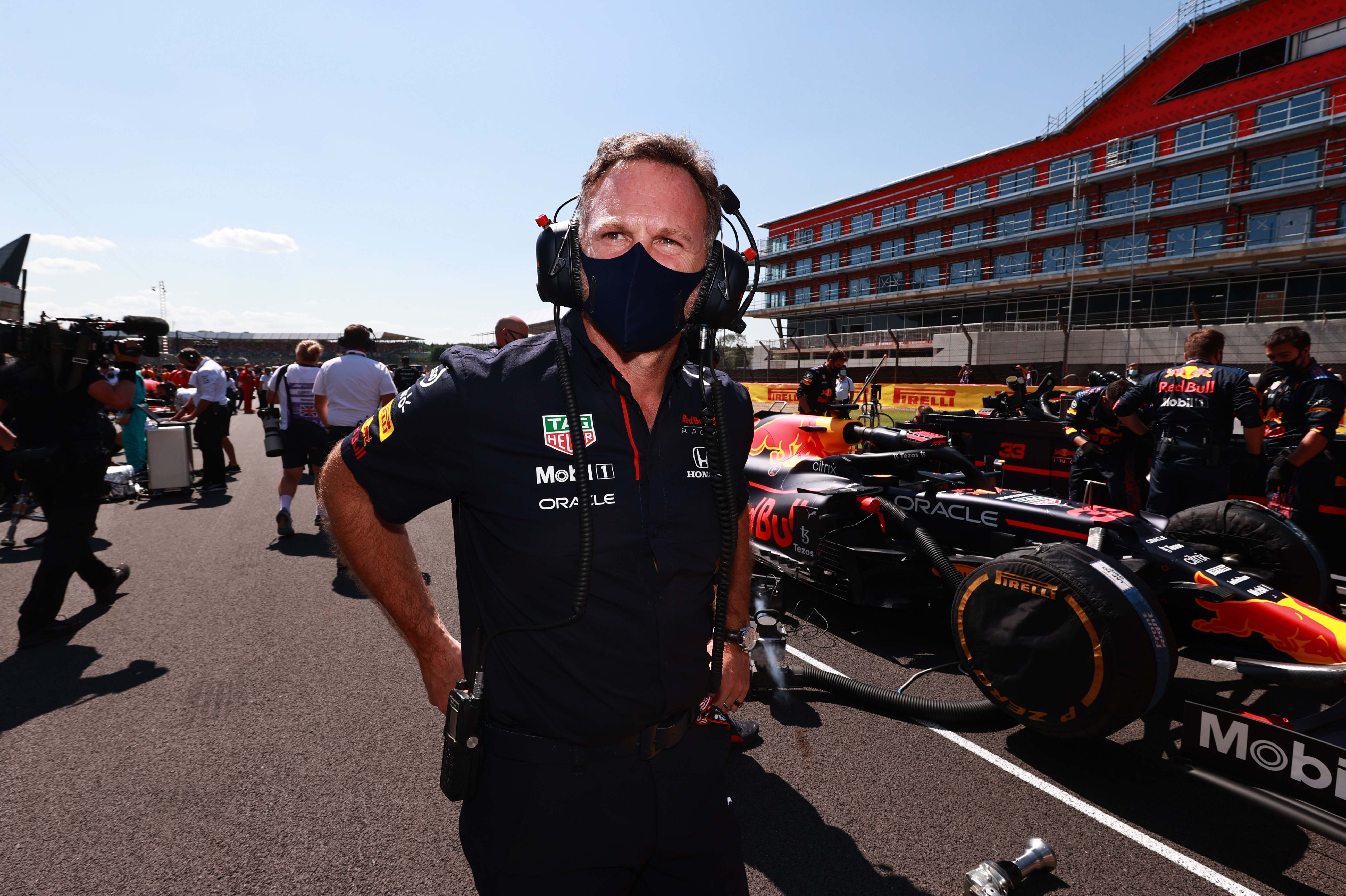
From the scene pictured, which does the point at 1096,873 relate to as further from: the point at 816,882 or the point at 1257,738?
the point at 816,882

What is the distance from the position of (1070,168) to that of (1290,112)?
9894 mm

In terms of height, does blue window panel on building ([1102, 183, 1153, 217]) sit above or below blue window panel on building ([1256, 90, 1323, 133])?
below

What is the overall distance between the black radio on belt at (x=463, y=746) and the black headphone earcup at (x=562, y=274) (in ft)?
2.56

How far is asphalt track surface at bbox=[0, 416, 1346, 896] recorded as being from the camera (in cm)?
235

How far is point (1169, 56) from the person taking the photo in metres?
33.0

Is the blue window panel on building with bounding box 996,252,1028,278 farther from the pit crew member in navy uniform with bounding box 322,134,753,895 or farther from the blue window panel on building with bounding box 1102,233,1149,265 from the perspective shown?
the pit crew member in navy uniform with bounding box 322,134,753,895

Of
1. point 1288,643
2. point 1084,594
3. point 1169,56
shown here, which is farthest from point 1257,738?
point 1169,56

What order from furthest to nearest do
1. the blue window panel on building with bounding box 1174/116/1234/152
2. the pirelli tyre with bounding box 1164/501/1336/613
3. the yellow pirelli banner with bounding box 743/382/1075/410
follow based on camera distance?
the blue window panel on building with bounding box 1174/116/1234/152
the yellow pirelli banner with bounding box 743/382/1075/410
the pirelli tyre with bounding box 1164/501/1336/613

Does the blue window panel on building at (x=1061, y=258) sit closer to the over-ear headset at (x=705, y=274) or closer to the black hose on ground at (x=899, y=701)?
the black hose on ground at (x=899, y=701)

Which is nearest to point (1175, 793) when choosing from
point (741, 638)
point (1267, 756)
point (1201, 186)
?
point (1267, 756)

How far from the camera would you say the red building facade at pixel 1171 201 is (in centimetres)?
2825

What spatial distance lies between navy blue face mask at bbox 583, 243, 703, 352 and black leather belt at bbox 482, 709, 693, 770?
0.74 meters

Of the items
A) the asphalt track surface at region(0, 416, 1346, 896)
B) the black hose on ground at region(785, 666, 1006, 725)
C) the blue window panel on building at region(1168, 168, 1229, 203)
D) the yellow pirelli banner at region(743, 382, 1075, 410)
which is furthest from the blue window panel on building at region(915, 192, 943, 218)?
the black hose on ground at region(785, 666, 1006, 725)

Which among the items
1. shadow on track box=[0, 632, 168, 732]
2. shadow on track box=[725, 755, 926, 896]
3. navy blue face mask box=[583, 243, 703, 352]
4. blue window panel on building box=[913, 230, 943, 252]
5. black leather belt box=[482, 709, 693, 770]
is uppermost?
blue window panel on building box=[913, 230, 943, 252]
